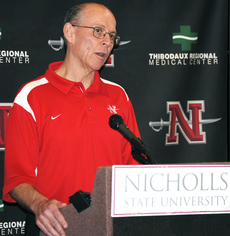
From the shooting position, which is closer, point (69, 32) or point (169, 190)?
point (169, 190)

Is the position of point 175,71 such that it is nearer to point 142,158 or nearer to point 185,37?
point 185,37

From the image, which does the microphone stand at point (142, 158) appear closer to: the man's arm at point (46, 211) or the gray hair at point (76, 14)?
the man's arm at point (46, 211)

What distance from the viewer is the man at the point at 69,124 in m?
1.33

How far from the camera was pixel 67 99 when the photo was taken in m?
1.46

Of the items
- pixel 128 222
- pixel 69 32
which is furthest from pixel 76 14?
pixel 128 222

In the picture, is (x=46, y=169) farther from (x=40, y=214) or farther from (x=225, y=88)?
(x=225, y=88)

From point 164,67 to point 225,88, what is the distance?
503 mm

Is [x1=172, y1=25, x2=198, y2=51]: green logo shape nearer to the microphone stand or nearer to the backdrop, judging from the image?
the backdrop

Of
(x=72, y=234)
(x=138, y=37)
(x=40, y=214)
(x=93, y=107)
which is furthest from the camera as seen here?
(x=138, y=37)

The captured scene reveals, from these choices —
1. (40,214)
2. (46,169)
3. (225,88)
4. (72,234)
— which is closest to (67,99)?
(46,169)

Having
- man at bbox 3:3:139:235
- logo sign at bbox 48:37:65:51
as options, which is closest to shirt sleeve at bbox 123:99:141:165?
man at bbox 3:3:139:235

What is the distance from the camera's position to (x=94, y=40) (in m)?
1.49

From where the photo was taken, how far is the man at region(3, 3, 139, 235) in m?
1.33

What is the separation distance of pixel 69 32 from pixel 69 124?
0.52 m
